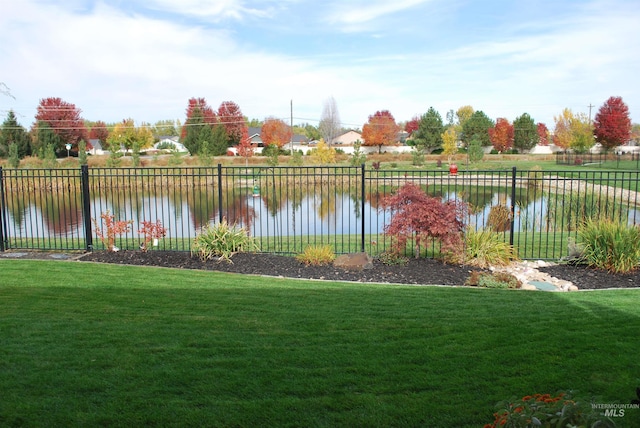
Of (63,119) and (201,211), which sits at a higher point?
(63,119)

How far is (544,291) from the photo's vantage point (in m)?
7.29

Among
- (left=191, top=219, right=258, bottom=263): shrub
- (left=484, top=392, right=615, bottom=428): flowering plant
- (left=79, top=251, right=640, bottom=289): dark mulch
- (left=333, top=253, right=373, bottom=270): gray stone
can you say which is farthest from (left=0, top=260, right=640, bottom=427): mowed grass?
(left=191, top=219, right=258, bottom=263): shrub

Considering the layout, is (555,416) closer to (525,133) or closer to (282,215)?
(282,215)

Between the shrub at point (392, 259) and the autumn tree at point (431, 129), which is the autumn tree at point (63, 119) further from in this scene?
the shrub at point (392, 259)

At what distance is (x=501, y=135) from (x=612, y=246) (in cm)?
5749

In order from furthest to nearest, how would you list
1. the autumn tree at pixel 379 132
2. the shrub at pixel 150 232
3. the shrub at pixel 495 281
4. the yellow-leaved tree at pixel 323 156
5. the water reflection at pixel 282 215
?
the autumn tree at pixel 379 132, the yellow-leaved tree at pixel 323 156, the water reflection at pixel 282 215, the shrub at pixel 150 232, the shrub at pixel 495 281

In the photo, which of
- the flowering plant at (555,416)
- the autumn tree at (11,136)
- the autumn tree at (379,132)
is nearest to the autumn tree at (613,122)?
the autumn tree at (379,132)

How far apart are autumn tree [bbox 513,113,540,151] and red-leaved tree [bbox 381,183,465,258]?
192 ft

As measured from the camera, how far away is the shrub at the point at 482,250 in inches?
355

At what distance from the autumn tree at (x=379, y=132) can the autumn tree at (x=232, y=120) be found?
15930 mm

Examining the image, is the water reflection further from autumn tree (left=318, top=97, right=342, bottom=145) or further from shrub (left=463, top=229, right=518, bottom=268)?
autumn tree (left=318, top=97, right=342, bottom=145)

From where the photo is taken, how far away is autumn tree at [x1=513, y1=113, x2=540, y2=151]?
206ft

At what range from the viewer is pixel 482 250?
905cm

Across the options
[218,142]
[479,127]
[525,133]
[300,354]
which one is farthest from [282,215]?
[525,133]
